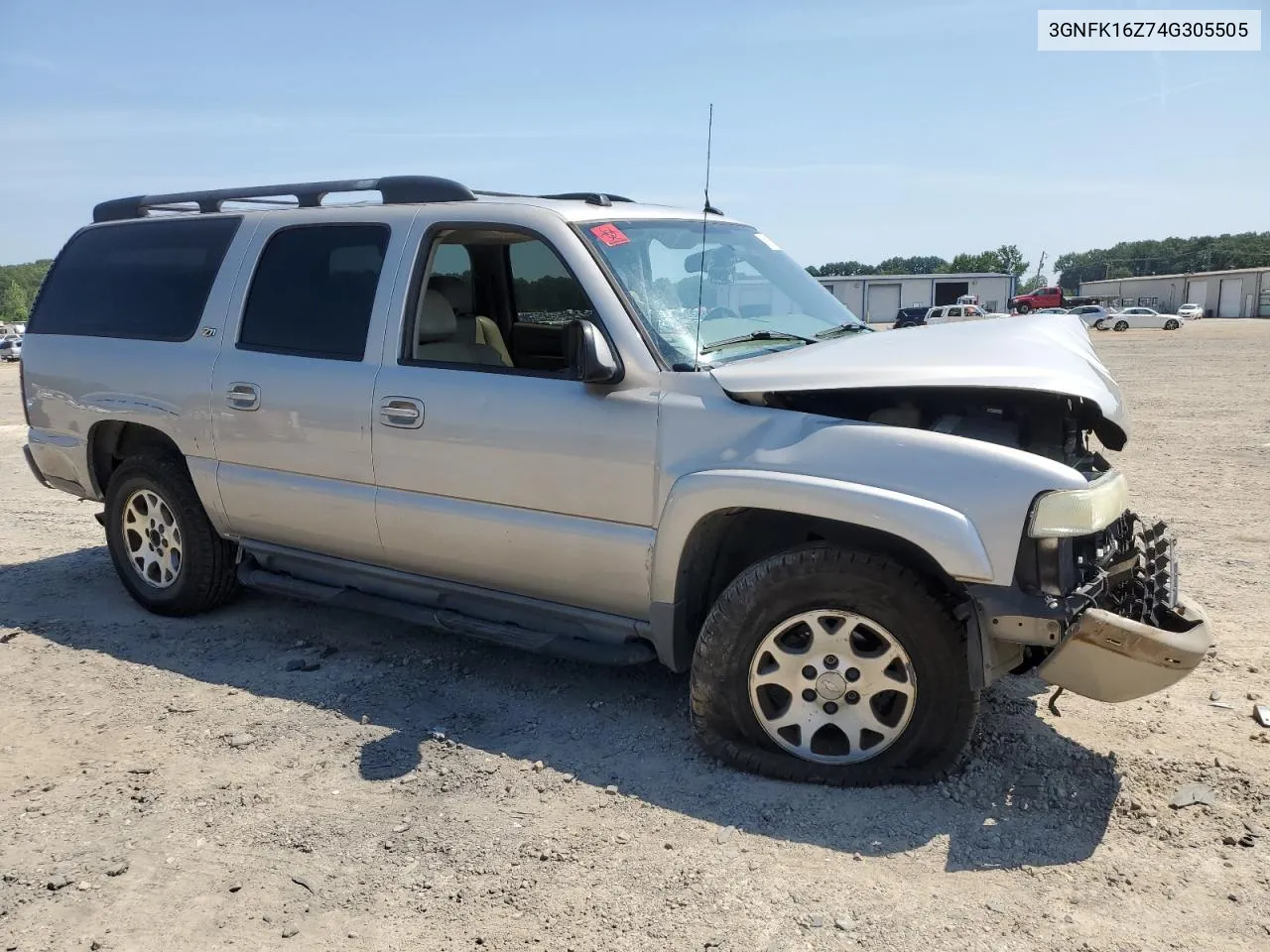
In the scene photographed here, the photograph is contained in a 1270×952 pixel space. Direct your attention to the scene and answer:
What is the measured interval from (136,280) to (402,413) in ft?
7.02

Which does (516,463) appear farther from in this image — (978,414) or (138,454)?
(138,454)

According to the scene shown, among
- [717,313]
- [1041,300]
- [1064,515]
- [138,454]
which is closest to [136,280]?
[138,454]

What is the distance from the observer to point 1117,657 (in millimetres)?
2936

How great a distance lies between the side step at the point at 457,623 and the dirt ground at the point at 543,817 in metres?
0.31

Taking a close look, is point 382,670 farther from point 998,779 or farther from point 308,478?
point 998,779

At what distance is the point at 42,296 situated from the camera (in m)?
5.54

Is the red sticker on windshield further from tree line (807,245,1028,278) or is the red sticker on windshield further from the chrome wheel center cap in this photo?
tree line (807,245,1028,278)

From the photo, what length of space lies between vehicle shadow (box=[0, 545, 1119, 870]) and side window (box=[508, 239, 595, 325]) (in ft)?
5.24

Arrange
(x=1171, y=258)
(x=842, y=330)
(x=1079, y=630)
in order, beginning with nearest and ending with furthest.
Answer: (x=1079, y=630) < (x=842, y=330) < (x=1171, y=258)

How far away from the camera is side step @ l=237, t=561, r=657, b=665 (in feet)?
12.3

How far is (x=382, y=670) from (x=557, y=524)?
4.32 ft

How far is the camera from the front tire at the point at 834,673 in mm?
3182

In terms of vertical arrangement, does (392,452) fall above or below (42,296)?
below

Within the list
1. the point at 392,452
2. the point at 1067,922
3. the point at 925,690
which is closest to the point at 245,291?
the point at 392,452
